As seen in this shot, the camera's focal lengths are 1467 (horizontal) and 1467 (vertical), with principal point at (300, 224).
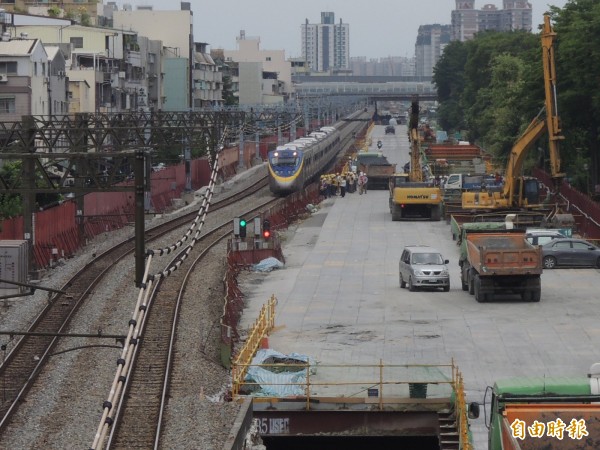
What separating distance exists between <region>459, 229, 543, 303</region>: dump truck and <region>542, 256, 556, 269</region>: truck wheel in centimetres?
710

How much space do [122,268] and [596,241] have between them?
18.9 metres

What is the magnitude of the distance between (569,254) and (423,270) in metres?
7.99

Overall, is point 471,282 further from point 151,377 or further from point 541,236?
point 151,377

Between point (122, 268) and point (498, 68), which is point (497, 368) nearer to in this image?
point (122, 268)

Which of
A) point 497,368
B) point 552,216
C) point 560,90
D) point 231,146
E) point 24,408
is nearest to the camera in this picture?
point 24,408

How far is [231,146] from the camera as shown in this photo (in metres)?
117

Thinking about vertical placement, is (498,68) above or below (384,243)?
above

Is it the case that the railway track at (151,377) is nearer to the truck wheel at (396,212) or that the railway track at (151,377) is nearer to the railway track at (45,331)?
the railway track at (45,331)

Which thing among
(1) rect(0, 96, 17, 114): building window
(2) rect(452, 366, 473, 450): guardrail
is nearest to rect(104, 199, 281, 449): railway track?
(2) rect(452, 366, 473, 450): guardrail

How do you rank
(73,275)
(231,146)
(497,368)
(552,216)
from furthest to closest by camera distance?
(231,146) → (552,216) → (73,275) → (497,368)

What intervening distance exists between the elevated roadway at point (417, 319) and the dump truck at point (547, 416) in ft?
19.5

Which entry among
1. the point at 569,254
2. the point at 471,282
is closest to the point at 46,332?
the point at 471,282

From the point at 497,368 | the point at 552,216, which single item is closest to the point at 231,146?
the point at 552,216

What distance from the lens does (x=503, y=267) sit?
41.4 metres
